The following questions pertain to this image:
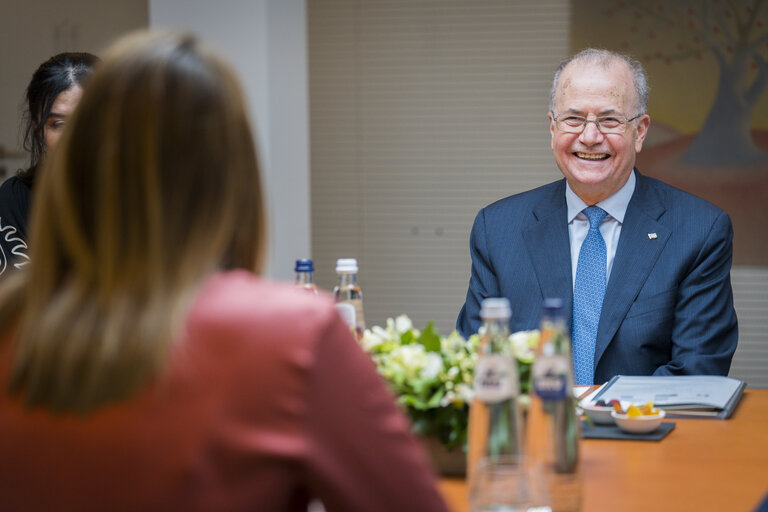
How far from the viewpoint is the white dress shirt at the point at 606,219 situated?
7.91 feet

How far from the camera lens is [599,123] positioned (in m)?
2.48

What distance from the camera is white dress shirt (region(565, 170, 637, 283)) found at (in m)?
2.41

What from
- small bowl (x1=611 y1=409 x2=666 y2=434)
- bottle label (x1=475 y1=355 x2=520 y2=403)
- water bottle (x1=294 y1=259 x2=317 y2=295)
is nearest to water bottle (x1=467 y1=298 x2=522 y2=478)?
bottle label (x1=475 y1=355 x2=520 y2=403)

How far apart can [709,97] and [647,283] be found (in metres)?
2.35

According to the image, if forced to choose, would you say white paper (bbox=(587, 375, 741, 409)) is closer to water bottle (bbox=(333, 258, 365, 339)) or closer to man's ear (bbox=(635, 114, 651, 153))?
water bottle (bbox=(333, 258, 365, 339))

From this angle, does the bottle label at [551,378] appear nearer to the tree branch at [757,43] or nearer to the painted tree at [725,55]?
the painted tree at [725,55]

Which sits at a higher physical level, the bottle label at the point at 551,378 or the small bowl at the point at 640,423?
the bottle label at the point at 551,378

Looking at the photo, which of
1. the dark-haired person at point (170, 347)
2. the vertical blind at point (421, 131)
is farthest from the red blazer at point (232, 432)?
the vertical blind at point (421, 131)

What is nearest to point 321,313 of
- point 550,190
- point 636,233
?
point 636,233

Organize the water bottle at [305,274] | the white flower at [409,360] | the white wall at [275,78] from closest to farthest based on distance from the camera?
the white flower at [409,360] → the water bottle at [305,274] → the white wall at [275,78]

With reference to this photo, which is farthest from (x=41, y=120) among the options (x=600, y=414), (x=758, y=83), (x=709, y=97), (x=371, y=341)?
(x=758, y=83)

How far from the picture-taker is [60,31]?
4.38 m

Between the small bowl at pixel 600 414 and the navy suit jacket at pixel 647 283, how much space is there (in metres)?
0.64

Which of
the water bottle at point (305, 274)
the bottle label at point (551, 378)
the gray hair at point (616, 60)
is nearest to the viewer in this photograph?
the bottle label at point (551, 378)
